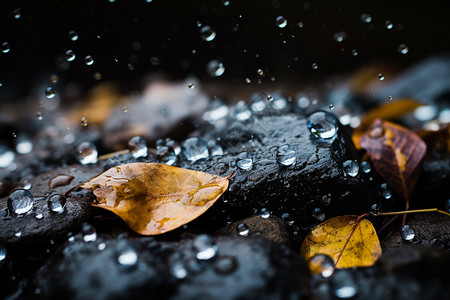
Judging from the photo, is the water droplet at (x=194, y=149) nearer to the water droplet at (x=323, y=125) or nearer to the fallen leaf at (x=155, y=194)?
the fallen leaf at (x=155, y=194)

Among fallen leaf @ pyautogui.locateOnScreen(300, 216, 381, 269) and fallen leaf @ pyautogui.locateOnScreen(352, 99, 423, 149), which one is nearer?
fallen leaf @ pyautogui.locateOnScreen(300, 216, 381, 269)

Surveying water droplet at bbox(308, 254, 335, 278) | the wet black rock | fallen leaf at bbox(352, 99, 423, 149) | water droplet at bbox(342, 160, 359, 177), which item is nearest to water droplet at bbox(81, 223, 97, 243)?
the wet black rock

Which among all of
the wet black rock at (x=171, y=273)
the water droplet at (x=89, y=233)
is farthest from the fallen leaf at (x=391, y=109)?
the water droplet at (x=89, y=233)

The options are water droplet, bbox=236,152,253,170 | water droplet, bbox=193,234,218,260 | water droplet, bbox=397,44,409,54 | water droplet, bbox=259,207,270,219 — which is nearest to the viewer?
water droplet, bbox=193,234,218,260

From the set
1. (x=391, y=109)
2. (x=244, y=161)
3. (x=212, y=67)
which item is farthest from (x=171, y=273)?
(x=212, y=67)

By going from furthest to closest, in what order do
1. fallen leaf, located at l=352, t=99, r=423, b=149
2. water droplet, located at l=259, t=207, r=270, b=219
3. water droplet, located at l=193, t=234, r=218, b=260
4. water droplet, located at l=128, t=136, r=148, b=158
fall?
fallen leaf, located at l=352, t=99, r=423, b=149
water droplet, located at l=128, t=136, r=148, b=158
water droplet, located at l=259, t=207, r=270, b=219
water droplet, located at l=193, t=234, r=218, b=260

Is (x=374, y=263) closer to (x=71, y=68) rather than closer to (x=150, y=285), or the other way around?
(x=150, y=285)

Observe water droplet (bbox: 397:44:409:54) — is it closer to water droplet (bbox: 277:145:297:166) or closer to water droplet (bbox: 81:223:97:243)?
water droplet (bbox: 277:145:297:166)

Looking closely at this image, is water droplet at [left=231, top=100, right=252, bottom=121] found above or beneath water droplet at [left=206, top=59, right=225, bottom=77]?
above
